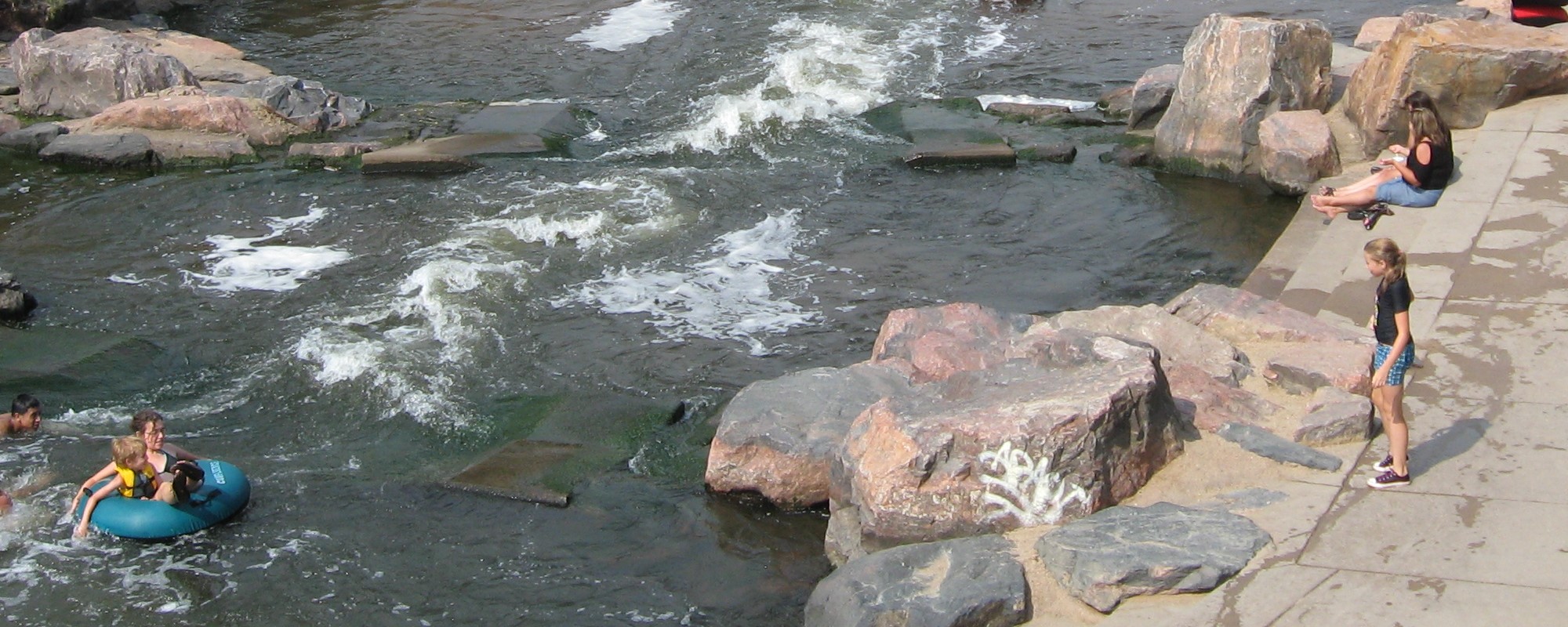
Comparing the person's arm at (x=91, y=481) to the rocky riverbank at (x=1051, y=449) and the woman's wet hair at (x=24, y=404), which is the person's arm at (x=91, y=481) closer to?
the woman's wet hair at (x=24, y=404)

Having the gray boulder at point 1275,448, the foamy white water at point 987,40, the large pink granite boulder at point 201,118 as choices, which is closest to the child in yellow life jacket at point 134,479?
the gray boulder at point 1275,448

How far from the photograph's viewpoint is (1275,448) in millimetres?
7480

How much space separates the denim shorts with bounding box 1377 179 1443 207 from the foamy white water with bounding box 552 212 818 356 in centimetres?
447

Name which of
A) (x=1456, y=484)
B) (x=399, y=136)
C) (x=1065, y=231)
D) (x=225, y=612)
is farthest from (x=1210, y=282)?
(x=399, y=136)

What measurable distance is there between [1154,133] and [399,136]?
27.4 feet

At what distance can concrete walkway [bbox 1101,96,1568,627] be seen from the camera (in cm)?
623

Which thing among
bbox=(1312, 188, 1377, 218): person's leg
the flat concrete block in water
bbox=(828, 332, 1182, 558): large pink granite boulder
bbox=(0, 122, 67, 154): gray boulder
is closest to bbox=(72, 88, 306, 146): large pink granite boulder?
bbox=(0, 122, 67, 154): gray boulder

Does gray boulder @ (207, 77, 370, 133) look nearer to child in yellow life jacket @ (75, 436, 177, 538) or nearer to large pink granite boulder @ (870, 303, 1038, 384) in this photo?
child in yellow life jacket @ (75, 436, 177, 538)

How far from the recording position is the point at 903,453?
7375 millimetres

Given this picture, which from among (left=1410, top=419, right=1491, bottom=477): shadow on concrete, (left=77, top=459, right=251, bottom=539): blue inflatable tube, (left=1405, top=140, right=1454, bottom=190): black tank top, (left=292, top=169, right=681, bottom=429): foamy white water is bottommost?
(left=292, top=169, right=681, bottom=429): foamy white water

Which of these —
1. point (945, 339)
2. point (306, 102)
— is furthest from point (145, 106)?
point (945, 339)

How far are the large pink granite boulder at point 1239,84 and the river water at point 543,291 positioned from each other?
399mm

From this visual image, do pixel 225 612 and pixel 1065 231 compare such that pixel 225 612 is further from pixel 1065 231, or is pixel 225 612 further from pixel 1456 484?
pixel 1065 231

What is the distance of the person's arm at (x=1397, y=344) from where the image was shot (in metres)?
6.78
